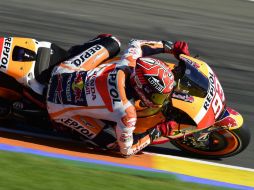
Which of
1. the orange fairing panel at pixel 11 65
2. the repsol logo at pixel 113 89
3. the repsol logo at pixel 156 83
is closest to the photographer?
the repsol logo at pixel 156 83

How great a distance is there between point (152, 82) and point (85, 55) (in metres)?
1.35

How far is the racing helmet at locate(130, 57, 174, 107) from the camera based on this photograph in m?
6.04

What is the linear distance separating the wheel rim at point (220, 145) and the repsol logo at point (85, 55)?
152 centimetres

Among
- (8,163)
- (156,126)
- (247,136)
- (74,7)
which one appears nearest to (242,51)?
(74,7)

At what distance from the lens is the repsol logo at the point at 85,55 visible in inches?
275

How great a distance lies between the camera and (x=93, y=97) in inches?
256

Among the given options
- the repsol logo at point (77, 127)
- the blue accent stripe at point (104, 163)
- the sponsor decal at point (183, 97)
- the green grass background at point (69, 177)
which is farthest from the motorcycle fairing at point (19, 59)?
the sponsor decal at point (183, 97)

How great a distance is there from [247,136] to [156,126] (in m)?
1.23

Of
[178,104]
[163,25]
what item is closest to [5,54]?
[178,104]

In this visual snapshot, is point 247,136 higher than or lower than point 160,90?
lower

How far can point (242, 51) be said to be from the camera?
1178 cm

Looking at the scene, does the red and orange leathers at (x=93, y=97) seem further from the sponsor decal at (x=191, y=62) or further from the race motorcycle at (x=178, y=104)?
the sponsor decal at (x=191, y=62)

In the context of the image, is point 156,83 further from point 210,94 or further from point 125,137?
point 210,94

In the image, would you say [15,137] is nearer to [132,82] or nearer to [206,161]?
[132,82]
